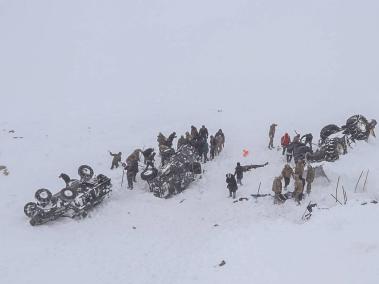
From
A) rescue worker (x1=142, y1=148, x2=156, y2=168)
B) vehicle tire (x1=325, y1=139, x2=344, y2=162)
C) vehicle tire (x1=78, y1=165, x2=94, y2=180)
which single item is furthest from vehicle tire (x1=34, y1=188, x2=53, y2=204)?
vehicle tire (x1=325, y1=139, x2=344, y2=162)

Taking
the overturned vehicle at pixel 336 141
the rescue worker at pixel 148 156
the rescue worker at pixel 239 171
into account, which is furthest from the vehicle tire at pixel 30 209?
the overturned vehicle at pixel 336 141

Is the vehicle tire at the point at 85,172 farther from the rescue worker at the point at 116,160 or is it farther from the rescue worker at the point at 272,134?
the rescue worker at the point at 272,134

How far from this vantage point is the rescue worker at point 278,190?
20.9 meters

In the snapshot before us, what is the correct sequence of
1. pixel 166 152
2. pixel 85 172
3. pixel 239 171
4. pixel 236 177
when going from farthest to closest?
pixel 166 152
pixel 85 172
pixel 236 177
pixel 239 171

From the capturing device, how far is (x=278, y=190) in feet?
68.7

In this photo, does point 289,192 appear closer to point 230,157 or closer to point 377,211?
point 377,211

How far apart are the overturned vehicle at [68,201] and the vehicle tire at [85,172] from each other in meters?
1.00

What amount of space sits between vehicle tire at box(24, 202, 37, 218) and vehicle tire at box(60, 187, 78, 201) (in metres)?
1.20

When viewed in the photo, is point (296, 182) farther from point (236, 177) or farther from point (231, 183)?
point (236, 177)

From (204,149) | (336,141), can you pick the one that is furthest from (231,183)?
(336,141)

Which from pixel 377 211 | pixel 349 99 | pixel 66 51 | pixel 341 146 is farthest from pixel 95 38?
pixel 377 211

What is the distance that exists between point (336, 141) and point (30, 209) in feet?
44.8

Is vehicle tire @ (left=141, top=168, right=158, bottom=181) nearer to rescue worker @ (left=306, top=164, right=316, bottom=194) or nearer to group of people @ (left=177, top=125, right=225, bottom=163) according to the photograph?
group of people @ (left=177, top=125, right=225, bottom=163)

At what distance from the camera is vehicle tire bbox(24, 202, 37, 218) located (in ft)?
69.5
